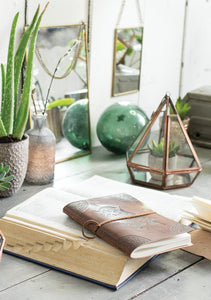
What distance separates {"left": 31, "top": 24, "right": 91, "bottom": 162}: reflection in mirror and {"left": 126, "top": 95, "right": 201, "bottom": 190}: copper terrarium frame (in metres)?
0.35

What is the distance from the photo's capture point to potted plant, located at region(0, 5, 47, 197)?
161 cm

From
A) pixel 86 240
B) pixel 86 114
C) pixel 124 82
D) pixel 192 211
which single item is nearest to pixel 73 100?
pixel 86 114

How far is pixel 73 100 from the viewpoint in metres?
2.09

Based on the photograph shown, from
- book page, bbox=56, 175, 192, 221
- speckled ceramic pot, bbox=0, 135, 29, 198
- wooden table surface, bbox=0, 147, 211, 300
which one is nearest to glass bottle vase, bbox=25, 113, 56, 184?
speckled ceramic pot, bbox=0, 135, 29, 198

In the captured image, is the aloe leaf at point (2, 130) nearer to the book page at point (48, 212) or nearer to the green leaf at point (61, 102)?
the book page at point (48, 212)

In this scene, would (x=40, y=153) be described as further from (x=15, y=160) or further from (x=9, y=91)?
(x=9, y=91)

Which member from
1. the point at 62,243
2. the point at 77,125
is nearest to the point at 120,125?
the point at 77,125

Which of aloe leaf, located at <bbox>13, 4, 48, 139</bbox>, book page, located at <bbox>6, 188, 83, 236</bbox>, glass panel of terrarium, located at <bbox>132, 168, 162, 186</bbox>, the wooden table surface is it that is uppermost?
aloe leaf, located at <bbox>13, 4, 48, 139</bbox>

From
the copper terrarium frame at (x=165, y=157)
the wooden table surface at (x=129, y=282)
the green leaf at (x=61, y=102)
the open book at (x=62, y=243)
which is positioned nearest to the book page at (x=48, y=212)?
the open book at (x=62, y=243)

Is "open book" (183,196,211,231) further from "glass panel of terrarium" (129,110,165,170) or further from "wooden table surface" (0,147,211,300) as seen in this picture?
"glass panel of terrarium" (129,110,165,170)

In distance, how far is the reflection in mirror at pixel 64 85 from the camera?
6.34 feet

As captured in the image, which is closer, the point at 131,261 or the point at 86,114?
the point at 131,261

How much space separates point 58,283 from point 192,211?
47 centimetres

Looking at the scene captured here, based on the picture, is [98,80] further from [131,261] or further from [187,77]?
[131,261]
